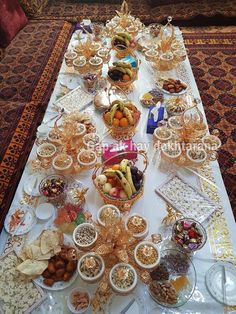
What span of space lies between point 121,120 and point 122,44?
970 millimetres

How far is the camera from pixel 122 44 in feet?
7.84

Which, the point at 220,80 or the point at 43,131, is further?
the point at 220,80

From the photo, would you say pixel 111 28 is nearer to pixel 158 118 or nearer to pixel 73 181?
pixel 158 118

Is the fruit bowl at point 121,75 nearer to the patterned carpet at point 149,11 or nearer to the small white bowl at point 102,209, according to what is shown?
the small white bowl at point 102,209

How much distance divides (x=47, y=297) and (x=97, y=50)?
74.0 inches

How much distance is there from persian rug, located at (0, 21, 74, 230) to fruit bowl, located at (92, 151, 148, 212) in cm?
53

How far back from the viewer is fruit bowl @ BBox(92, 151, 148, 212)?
4.47 feet

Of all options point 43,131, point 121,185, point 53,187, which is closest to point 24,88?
point 43,131

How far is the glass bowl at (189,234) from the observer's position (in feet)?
4.15

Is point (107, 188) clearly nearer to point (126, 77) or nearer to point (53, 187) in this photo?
point (53, 187)

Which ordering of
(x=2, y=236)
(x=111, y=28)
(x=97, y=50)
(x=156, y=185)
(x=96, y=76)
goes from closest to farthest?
(x=2, y=236)
(x=156, y=185)
(x=96, y=76)
(x=97, y=50)
(x=111, y=28)

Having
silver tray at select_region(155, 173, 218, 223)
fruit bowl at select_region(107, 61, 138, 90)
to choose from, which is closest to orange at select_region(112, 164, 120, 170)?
silver tray at select_region(155, 173, 218, 223)

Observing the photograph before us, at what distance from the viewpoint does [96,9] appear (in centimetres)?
352

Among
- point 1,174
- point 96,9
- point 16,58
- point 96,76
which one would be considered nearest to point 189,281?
point 1,174
